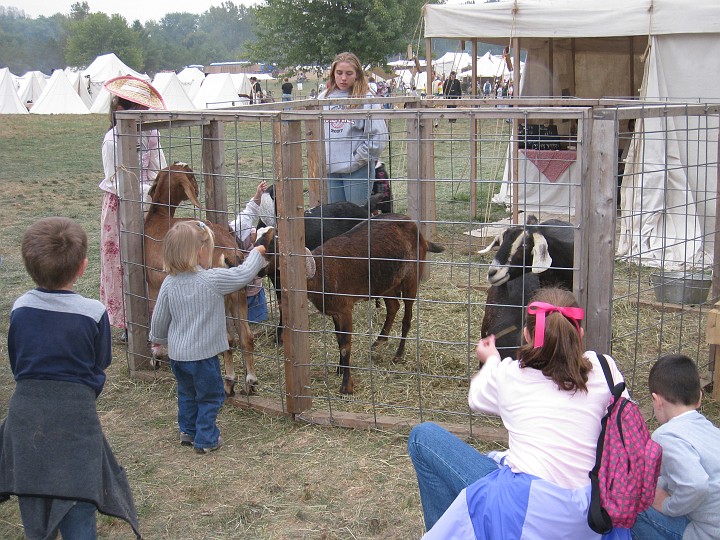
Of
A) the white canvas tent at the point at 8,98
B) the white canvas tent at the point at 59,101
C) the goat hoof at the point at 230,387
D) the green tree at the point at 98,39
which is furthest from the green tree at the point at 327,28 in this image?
the green tree at the point at 98,39

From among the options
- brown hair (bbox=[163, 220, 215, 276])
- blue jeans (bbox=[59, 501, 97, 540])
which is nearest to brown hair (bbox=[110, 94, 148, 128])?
brown hair (bbox=[163, 220, 215, 276])

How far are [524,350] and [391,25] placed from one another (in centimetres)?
3235

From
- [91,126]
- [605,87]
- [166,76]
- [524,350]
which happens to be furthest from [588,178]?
[166,76]

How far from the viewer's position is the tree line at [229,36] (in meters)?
32.4

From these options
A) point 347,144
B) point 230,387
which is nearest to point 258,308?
point 230,387

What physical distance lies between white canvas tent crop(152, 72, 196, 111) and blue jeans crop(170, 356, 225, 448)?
32313mm

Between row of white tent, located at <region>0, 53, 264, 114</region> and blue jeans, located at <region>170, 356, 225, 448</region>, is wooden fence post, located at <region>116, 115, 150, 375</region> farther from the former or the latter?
row of white tent, located at <region>0, 53, 264, 114</region>

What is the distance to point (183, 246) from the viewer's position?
14.6 feet

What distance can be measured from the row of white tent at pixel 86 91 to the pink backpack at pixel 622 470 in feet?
97.5

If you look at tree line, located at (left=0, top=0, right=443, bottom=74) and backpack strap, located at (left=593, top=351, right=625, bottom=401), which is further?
tree line, located at (left=0, top=0, right=443, bottom=74)

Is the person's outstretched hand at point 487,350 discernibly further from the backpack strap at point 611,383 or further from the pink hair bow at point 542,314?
the backpack strap at point 611,383

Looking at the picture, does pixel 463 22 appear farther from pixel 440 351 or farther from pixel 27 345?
pixel 27 345

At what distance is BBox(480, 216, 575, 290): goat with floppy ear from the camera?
4.81 meters

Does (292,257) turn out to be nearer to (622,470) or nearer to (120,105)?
(120,105)
